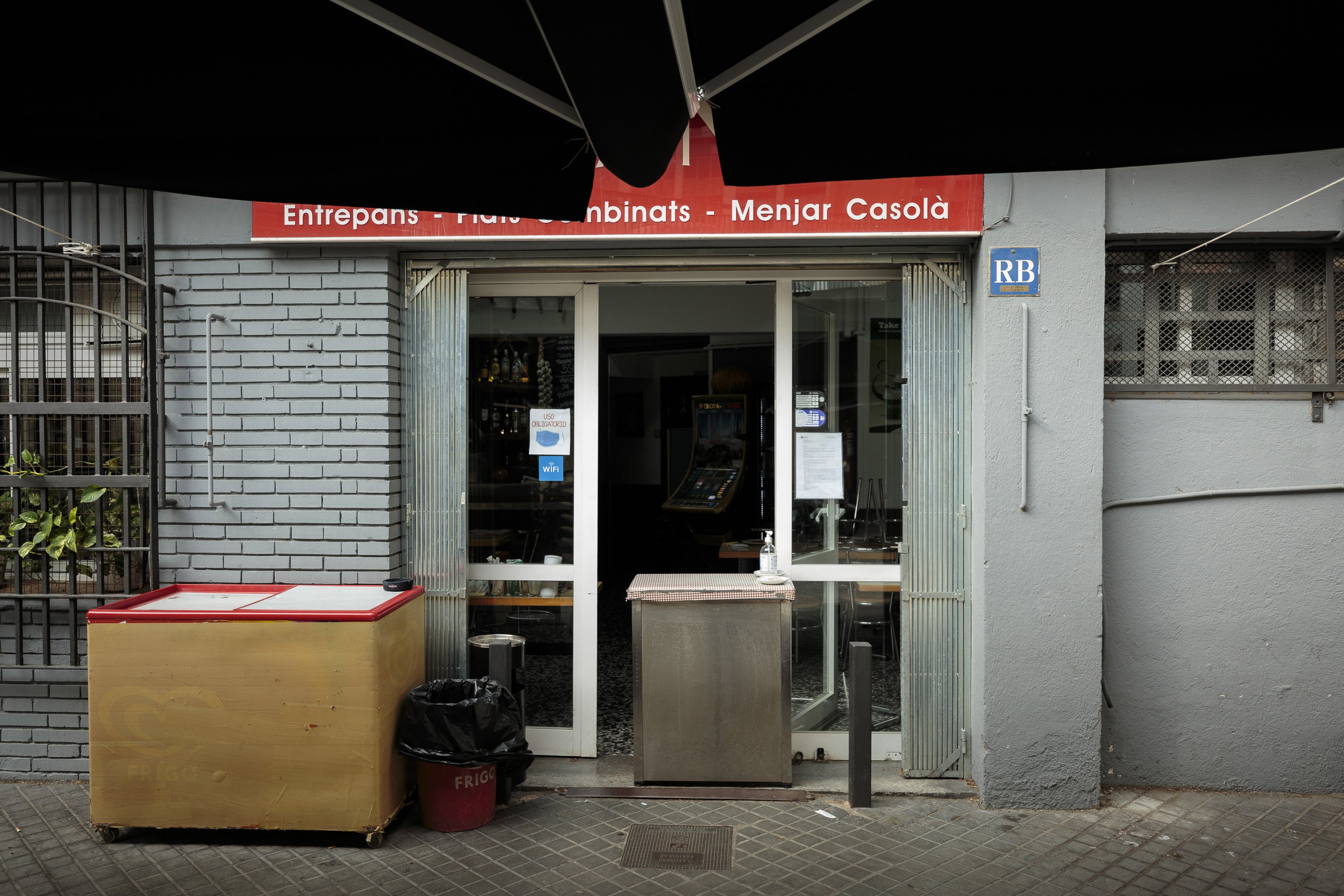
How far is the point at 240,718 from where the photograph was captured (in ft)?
14.3

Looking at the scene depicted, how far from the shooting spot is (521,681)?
5.57 metres

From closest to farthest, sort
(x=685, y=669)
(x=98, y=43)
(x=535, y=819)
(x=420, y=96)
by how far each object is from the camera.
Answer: (x=98, y=43) < (x=420, y=96) < (x=535, y=819) < (x=685, y=669)

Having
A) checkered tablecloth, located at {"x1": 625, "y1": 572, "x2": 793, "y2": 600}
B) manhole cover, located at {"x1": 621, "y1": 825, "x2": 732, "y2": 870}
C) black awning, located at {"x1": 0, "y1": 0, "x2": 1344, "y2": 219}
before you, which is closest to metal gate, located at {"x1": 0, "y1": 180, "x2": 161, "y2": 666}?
checkered tablecloth, located at {"x1": 625, "y1": 572, "x2": 793, "y2": 600}

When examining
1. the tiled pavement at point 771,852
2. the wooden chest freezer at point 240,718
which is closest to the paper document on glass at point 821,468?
the tiled pavement at point 771,852

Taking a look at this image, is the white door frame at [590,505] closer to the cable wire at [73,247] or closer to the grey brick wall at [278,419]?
the grey brick wall at [278,419]

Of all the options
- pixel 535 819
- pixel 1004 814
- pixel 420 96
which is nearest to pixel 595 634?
pixel 535 819

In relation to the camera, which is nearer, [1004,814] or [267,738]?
[267,738]

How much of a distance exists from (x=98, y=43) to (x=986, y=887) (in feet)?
14.2

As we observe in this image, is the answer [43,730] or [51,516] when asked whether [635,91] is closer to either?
[51,516]

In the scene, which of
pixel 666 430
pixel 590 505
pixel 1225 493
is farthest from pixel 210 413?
pixel 666 430

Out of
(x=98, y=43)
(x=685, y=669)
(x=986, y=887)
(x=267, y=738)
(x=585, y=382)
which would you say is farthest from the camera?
(x=585, y=382)

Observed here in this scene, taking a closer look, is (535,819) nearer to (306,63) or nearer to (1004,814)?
(1004,814)

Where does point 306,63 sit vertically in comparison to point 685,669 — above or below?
above

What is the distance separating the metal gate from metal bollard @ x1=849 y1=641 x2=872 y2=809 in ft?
12.3
